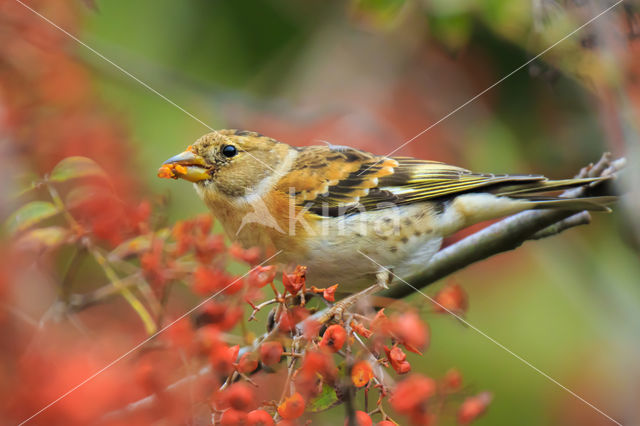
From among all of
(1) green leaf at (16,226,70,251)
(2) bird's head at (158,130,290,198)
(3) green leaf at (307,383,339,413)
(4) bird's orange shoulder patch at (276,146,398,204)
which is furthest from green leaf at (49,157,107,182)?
(4) bird's orange shoulder patch at (276,146,398,204)

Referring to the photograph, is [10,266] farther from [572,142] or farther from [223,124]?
[572,142]

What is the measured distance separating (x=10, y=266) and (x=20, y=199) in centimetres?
22

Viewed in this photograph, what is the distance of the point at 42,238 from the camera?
2215mm

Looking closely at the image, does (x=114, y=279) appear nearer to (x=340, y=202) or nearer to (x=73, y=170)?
(x=73, y=170)

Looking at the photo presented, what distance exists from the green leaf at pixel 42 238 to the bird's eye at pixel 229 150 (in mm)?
922

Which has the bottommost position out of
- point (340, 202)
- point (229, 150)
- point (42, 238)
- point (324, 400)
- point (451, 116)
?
point (324, 400)

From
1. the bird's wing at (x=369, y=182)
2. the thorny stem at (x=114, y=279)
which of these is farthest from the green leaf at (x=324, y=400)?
the bird's wing at (x=369, y=182)

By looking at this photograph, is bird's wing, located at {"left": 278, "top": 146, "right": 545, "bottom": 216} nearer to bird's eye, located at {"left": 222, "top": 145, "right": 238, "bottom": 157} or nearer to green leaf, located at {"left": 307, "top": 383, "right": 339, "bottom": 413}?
bird's eye, located at {"left": 222, "top": 145, "right": 238, "bottom": 157}

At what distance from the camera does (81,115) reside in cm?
344

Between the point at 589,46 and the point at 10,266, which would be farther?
the point at 589,46

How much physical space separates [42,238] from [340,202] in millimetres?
1354

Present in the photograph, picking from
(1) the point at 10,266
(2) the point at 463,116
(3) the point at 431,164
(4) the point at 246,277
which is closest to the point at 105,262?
(1) the point at 10,266

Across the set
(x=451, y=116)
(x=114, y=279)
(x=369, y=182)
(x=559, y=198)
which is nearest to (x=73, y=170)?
(x=114, y=279)

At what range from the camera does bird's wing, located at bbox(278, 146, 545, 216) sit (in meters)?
3.14
